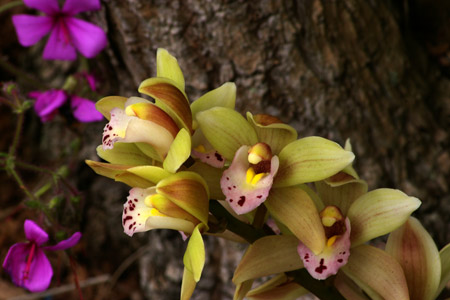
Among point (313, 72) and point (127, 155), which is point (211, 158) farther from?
point (313, 72)

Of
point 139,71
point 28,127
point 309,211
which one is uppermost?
point 309,211

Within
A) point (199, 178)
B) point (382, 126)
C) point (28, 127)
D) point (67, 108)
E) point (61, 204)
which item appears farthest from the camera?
point (28, 127)

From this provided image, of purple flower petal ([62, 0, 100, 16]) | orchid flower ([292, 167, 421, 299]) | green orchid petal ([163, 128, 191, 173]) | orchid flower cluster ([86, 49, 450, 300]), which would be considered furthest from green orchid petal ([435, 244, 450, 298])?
purple flower petal ([62, 0, 100, 16])

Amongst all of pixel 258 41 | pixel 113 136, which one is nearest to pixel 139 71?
pixel 258 41

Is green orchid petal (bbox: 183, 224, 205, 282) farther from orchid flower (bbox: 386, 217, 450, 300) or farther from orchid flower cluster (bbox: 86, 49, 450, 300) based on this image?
orchid flower (bbox: 386, 217, 450, 300)

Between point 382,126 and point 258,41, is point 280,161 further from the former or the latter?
point 382,126

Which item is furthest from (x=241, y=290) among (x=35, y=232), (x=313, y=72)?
(x=313, y=72)

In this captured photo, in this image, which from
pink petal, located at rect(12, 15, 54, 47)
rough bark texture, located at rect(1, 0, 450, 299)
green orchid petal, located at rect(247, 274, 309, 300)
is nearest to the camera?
green orchid petal, located at rect(247, 274, 309, 300)
